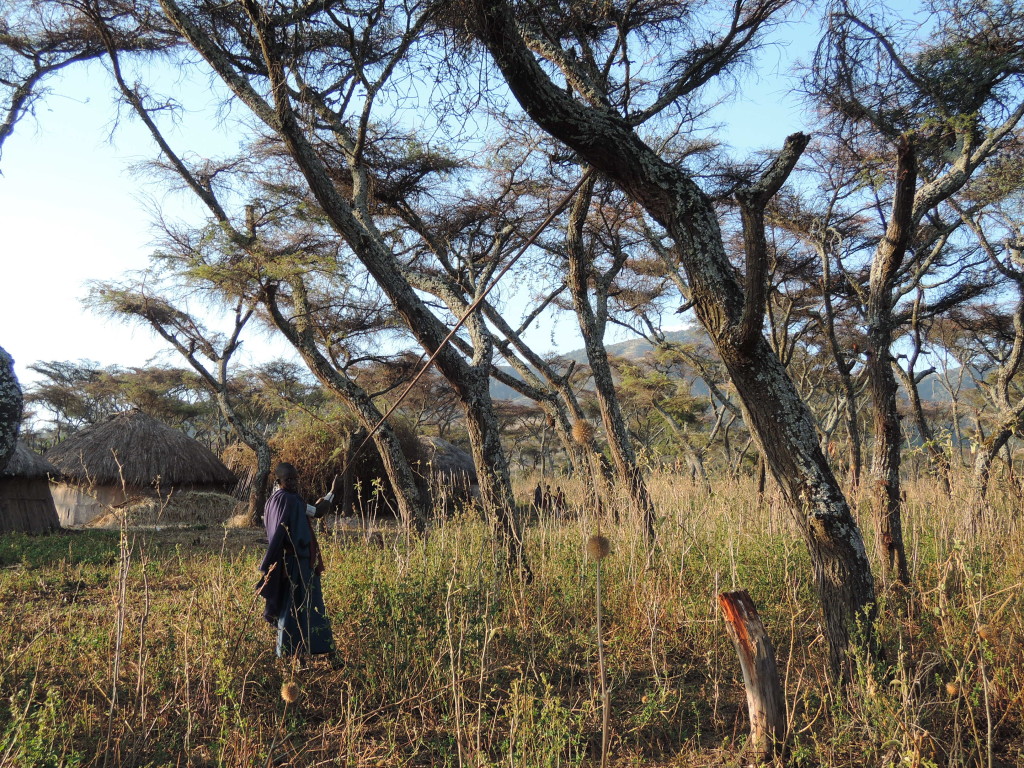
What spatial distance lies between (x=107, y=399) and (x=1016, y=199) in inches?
1163

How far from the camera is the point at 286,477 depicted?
392 cm

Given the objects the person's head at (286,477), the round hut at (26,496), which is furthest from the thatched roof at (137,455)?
the person's head at (286,477)

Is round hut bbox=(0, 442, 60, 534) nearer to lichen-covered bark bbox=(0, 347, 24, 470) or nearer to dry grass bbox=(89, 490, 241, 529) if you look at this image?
dry grass bbox=(89, 490, 241, 529)

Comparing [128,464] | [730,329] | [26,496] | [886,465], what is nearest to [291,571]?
[730,329]

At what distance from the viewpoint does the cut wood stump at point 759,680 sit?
2.63m

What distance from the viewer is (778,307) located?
12.6 m

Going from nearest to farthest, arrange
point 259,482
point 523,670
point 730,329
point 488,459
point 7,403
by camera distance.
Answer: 1. point 730,329
2. point 523,670
3. point 488,459
4. point 7,403
5. point 259,482

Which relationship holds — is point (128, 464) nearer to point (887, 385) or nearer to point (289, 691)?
point (289, 691)

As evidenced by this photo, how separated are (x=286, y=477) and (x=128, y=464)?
471 inches

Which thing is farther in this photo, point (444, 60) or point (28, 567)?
point (28, 567)

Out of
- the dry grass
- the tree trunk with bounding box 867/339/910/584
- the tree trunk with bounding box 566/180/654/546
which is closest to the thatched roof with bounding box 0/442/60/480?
the dry grass

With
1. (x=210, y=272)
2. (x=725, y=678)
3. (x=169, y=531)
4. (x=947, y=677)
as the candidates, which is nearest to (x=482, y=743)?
(x=725, y=678)

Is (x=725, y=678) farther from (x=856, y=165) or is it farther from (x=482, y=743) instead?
(x=856, y=165)

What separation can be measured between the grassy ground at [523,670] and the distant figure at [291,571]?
0.14m
